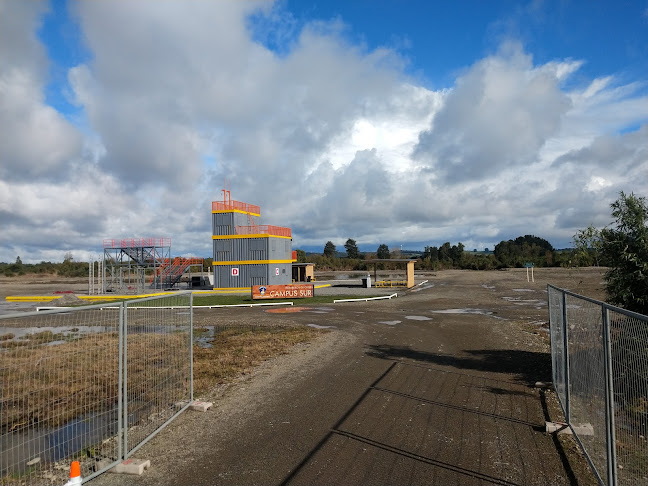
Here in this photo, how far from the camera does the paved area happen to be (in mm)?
5233

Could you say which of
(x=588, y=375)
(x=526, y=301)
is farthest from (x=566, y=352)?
(x=526, y=301)

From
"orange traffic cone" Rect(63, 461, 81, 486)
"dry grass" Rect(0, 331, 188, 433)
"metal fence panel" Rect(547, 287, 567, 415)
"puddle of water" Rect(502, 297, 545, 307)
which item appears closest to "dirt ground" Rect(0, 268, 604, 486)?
"metal fence panel" Rect(547, 287, 567, 415)

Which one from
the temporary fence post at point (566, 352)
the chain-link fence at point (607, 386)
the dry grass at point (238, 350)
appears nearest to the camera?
the chain-link fence at point (607, 386)

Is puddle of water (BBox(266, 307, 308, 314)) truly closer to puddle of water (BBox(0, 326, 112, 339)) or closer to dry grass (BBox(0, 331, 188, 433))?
dry grass (BBox(0, 331, 188, 433))

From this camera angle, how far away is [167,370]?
7.75 metres

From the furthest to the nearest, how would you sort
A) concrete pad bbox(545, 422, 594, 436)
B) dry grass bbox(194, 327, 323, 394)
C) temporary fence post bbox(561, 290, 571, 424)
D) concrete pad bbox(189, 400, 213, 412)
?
dry grass bbox(194, 327, 323, 394)
concrete pad bbox(189, 400, 213, 412)
temporary fence post bbox(561, 290, 571, 424)
concrete pad bbox(545, 422, 594, 436)

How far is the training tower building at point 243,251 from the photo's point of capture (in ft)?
127

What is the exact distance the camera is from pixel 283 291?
3094 centimetres

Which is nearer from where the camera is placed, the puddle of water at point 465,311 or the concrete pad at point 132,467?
the concrete pad at point 132,467

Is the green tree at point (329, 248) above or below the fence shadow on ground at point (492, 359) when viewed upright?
above

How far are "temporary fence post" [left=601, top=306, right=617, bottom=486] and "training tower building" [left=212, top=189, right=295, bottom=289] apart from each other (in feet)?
115

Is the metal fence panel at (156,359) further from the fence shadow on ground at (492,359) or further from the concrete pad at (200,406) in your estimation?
the fence shadow on ground at (492,359)

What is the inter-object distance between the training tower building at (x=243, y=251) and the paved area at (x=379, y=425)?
26156 mm


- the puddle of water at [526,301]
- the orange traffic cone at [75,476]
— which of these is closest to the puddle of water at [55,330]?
the orange traffic cone at [75,476]
